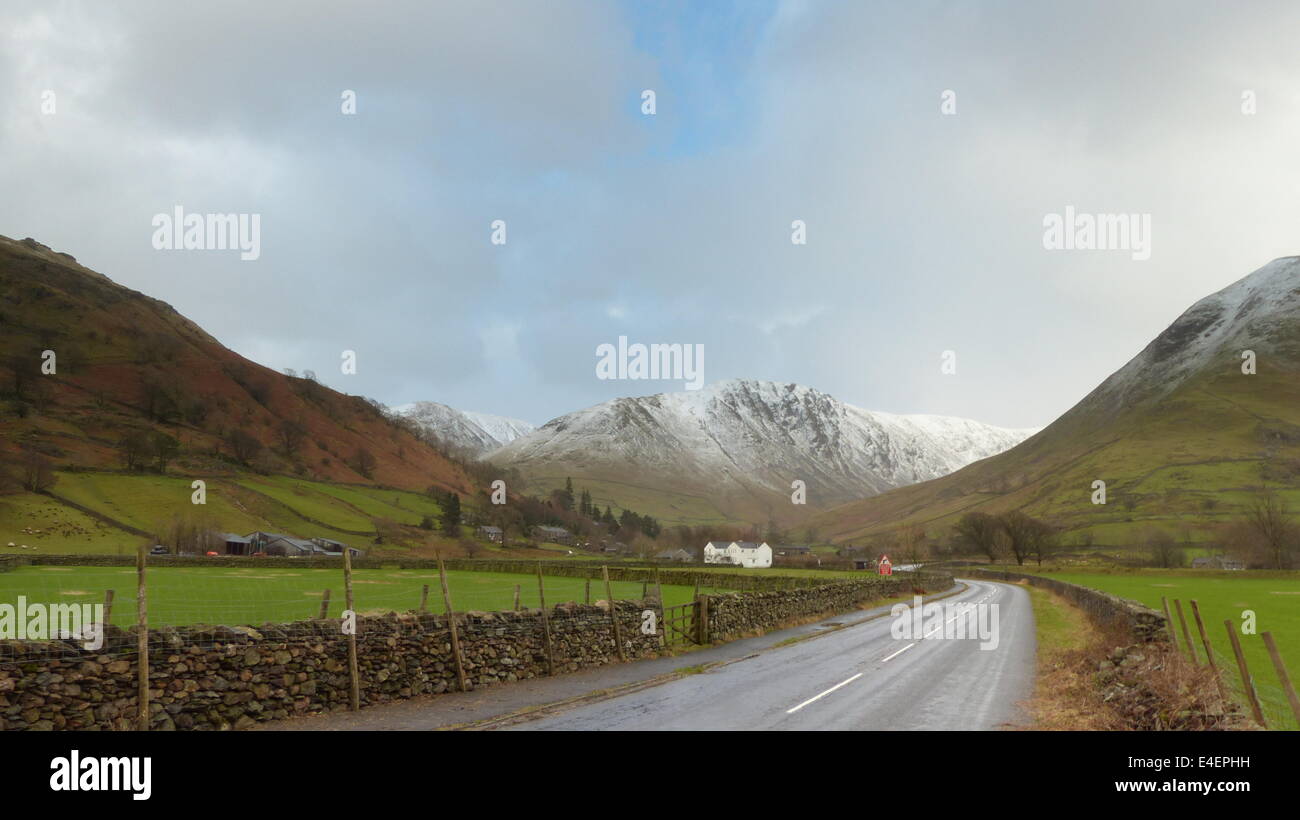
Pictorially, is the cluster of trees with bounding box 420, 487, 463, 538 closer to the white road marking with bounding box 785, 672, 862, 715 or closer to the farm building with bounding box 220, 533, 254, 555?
the farm building with bounding box 220, 533, 254, 555

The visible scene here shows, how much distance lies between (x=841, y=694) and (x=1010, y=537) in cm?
16380

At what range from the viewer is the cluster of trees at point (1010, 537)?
16338cm

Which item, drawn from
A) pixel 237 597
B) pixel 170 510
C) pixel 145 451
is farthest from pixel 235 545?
pixel 237 597

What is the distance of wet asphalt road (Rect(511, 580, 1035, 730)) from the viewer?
15.8m

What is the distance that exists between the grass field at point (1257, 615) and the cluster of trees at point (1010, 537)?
52.3 m

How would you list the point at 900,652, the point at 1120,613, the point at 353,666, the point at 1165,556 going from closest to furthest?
the point at 353,666 → the point at 1120,613 → the point at 900,652 → the point at 1165,556

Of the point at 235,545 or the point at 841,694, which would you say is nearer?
the point at 841,694

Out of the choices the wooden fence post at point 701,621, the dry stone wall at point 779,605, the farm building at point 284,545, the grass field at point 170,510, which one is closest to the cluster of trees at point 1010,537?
the dry stone wall at point 779,605

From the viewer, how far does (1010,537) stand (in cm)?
16612

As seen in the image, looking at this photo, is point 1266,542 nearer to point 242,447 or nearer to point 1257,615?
point 1257,615

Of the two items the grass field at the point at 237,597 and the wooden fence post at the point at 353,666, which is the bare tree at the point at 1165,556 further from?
the wooden fence post at the point at 353,666

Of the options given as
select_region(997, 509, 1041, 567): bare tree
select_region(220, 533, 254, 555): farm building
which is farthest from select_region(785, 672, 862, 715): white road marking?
select_region(997, 509, 1041, 567): bare tree

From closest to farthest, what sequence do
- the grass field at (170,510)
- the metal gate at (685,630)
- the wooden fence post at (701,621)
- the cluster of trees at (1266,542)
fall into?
the metal gate at (685,630), the wooden fence post at (701,621), the grass field at (170,510), the cluster of trees at (1266,542)
